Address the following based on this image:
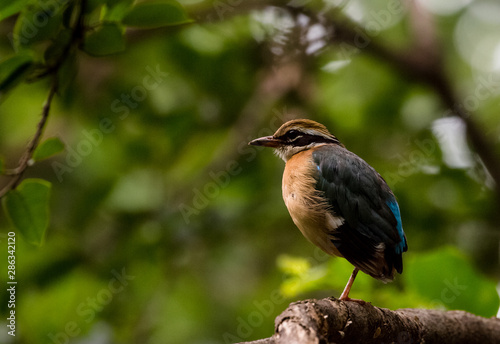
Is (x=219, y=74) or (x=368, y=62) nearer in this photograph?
(x=219, y=74)

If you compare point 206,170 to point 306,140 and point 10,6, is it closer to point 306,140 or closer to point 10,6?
point 306,140

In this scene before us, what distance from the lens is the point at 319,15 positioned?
5.96 metres

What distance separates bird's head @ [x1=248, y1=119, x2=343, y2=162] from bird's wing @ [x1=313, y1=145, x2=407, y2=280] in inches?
17.9

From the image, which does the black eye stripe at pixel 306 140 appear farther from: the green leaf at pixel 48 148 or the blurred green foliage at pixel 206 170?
the green leaf at pixel 48 148

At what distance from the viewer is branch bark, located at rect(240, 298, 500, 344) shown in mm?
2502

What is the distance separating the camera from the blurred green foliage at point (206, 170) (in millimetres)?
5410

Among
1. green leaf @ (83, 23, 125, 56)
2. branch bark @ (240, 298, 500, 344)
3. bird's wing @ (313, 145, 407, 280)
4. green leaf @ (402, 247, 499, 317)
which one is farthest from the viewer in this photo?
green leaf @ (402, 247, 499, 317)

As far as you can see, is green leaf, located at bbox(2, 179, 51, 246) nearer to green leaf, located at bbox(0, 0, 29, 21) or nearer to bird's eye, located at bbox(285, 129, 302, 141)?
green leaf, located at bbox(0, 0, 29, 21)

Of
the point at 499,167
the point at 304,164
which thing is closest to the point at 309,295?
the point at 499,167

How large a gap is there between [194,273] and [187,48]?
2478mm

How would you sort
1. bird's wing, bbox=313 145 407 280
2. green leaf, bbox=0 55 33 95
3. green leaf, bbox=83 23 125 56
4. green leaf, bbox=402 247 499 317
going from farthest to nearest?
green leaf, bbox=402 247 499 317 → bird's wing, bbox=313 145 407 280 → green leaf, bbox=83 23 125 56 → green leaf, bbox=0 55 33 95

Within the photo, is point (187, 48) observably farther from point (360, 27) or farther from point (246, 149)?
point (360, 27)

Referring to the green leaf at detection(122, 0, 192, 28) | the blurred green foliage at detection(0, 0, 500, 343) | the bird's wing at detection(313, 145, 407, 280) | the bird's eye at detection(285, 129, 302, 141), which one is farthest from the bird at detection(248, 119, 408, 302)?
the blurred green foliage at detection(0, 0, 500, 343)

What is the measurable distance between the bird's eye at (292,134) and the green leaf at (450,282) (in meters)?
1.21
